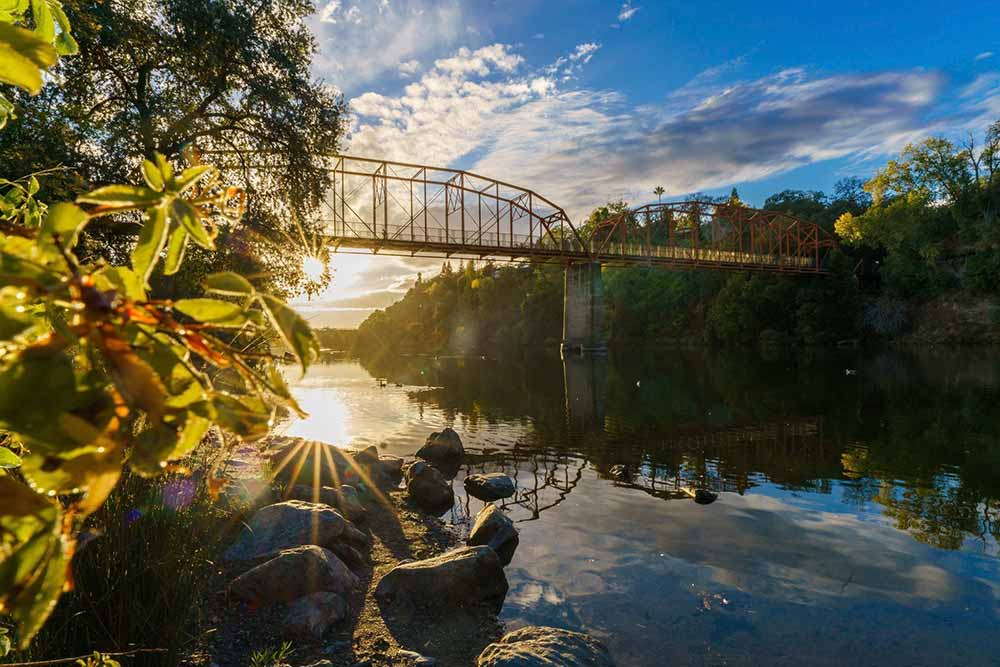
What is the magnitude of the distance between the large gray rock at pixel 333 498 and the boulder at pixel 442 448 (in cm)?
538

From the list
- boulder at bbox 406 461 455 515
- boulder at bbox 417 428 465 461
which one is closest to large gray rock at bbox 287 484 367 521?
boulder at bbox 406 461 455 515

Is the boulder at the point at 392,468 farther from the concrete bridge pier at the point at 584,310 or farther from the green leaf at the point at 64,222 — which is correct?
the concrete bridge pier at the point at 584,310

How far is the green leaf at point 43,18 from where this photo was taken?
4.26 feet

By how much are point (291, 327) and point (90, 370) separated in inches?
7.9

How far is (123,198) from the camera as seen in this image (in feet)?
2.00

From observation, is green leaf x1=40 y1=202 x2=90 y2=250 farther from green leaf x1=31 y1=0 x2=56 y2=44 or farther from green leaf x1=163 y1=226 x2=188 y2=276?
green leaf x1=31 y1=0 x2=56 y2=44

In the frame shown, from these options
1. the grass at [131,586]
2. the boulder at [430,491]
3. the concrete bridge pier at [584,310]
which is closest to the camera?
the grass at [131,586]

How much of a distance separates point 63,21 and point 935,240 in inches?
3290

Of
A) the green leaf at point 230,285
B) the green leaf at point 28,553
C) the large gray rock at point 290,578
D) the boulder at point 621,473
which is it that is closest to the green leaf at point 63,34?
the green leaf at point 230,285

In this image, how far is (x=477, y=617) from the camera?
681 centimetres

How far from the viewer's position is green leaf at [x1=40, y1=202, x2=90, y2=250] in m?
0.53

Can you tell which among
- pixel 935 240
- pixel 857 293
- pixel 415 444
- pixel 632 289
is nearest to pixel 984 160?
pixel 935 240

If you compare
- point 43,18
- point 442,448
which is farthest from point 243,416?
point 442,448

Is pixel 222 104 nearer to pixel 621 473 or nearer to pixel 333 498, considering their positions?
pixel 333 498
